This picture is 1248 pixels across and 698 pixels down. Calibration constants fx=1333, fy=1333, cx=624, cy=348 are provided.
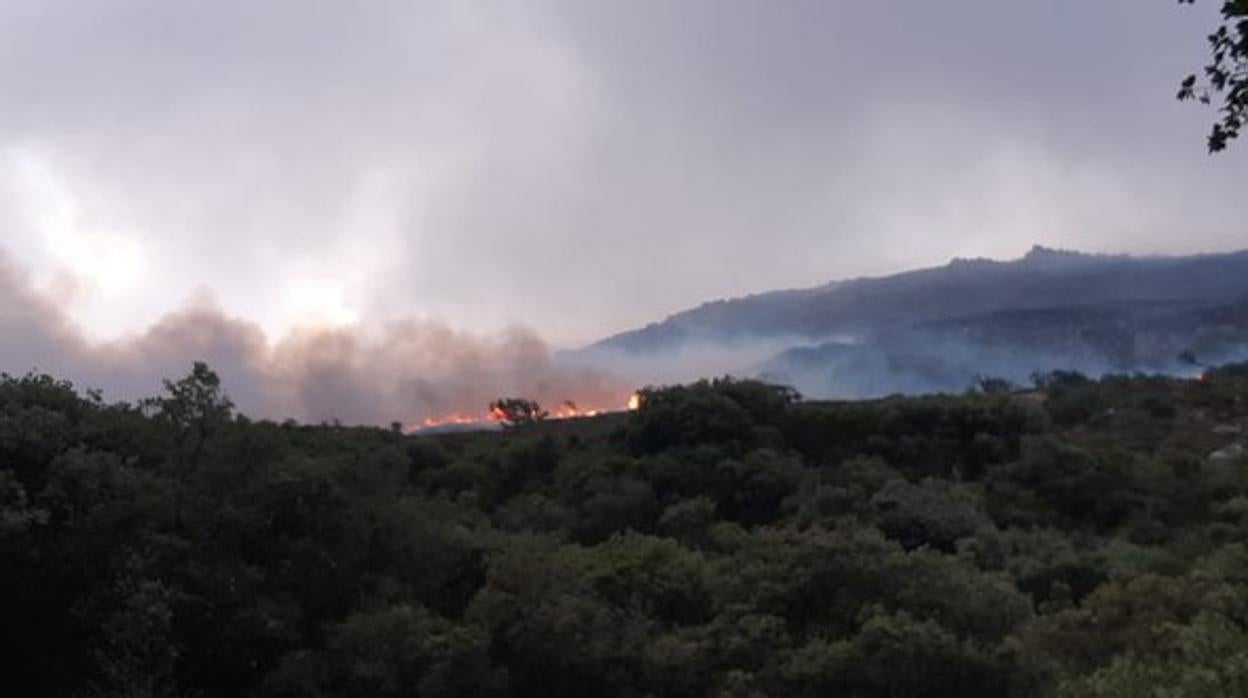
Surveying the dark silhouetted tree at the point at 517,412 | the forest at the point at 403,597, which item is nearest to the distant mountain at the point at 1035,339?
the dark silhouetted tree at the point at 517,412

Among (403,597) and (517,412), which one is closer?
(403,597)

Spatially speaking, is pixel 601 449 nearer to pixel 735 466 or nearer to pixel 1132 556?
pixel 735 466

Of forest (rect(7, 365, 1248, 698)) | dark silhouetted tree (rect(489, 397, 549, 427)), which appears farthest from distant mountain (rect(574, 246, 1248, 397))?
forest (rect(7, 365, 1248, 698))

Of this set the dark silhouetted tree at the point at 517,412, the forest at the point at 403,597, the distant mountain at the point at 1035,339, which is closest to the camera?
the forest at the point at 403,597

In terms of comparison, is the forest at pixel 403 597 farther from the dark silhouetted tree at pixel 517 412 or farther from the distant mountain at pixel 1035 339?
the distant mountain at pixel 1035 339

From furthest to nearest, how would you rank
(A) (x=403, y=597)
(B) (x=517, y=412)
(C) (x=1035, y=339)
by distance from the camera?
(C) (x=1035, y=339), (B) (x=517, y=412), (A) (x=403, y=597)

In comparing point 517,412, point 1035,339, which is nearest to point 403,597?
point 517,412

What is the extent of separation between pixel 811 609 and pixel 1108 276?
181 m

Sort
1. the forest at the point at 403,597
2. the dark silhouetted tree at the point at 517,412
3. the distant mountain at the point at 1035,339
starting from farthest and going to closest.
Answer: the distant mountain at the point at 1035,339 → the dark silhouetted tree at the point at 517,412 → the forest at the point at 403,597

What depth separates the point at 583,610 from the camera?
64.4 ft

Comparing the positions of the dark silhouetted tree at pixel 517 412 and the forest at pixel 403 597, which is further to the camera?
the dark silhouetted tree at pixel 517 412

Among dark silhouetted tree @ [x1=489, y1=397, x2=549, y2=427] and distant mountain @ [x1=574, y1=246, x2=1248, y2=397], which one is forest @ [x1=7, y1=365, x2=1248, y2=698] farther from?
distant mountain @ [x1=574, y1=246, x2=1248, y2=397]

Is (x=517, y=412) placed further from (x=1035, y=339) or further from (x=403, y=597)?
(x=1035, y=339)

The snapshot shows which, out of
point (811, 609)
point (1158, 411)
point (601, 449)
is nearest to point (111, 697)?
point (811, 609)
